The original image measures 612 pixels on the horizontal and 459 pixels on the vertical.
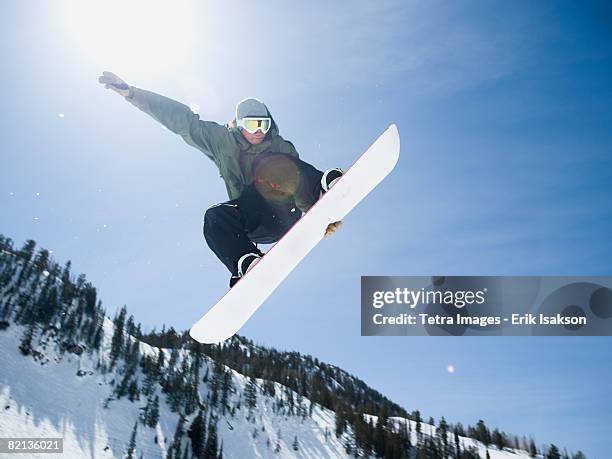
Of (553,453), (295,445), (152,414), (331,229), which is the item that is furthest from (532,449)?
(331,229)

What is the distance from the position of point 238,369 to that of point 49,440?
180ft

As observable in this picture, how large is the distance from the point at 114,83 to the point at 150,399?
10402cm

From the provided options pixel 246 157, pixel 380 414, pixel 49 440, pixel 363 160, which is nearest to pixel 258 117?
pixel 246 157

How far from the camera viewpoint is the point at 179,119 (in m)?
7.28

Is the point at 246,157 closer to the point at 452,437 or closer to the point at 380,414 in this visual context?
the point at 380,414

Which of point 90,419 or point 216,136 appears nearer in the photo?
point 216,136

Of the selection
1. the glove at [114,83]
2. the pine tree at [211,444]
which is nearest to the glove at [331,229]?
the glove at [114,83]

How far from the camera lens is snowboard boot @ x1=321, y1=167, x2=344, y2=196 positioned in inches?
284

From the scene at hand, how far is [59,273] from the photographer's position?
434ft

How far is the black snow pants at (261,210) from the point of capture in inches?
268

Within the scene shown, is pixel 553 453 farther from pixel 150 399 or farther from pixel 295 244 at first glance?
pixel 295 244

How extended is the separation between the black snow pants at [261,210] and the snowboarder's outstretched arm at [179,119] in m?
0.63

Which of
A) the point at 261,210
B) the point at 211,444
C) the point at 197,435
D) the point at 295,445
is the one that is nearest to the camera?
the point at 261,210

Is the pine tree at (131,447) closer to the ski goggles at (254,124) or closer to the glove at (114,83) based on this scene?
the glove at (114,83)
